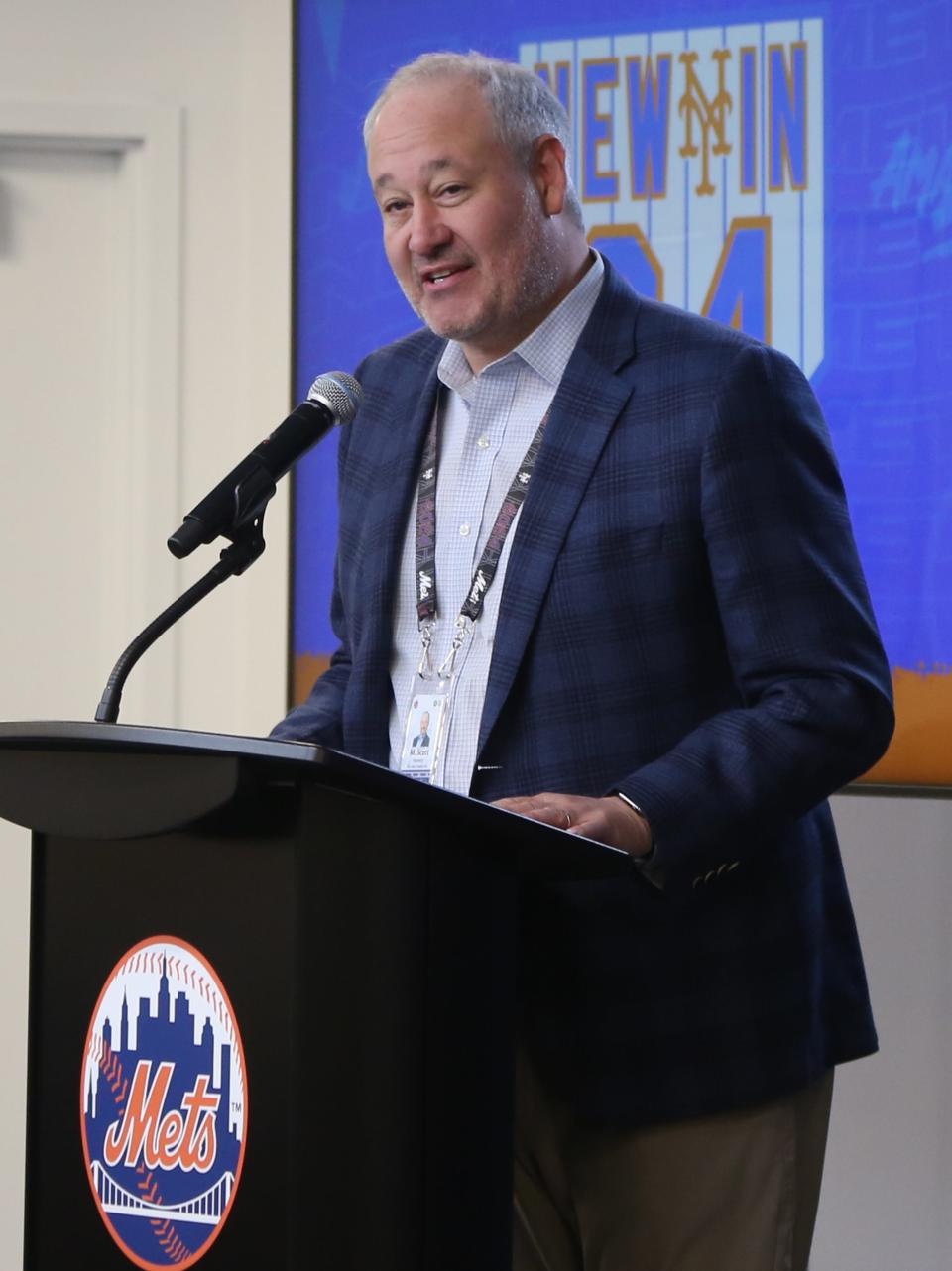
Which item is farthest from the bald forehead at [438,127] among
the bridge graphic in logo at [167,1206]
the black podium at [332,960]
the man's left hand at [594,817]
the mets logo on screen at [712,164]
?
the mets logo on screen at [712,164]

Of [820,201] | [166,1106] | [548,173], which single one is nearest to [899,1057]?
[820,201]

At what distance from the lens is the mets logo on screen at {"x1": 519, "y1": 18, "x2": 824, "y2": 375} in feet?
8.86

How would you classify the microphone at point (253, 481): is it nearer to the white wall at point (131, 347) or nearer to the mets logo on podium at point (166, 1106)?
the mets logo on podium at point (166, 1106)

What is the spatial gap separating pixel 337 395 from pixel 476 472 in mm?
257

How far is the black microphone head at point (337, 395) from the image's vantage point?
4.61 feet

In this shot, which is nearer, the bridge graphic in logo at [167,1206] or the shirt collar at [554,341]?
the bridge graphic in logo at [167,1206]

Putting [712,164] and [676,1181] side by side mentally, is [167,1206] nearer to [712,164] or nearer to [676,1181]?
[676,1181]

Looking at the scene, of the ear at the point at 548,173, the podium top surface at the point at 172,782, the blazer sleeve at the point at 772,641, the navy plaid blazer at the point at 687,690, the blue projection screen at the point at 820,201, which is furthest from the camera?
the blue projection screen at the point at 820,201

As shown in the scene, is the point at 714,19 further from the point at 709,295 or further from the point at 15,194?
the point at 15,194

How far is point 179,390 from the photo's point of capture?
3113mm

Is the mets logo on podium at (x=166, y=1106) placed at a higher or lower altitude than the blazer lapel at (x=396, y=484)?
lower

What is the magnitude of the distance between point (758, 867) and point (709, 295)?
1.50 meters

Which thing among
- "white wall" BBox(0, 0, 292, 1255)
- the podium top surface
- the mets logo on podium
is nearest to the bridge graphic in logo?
the mets logo on podium

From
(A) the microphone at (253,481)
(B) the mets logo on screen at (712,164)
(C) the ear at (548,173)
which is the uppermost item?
(B) the mets logo on screen at (712,164)
